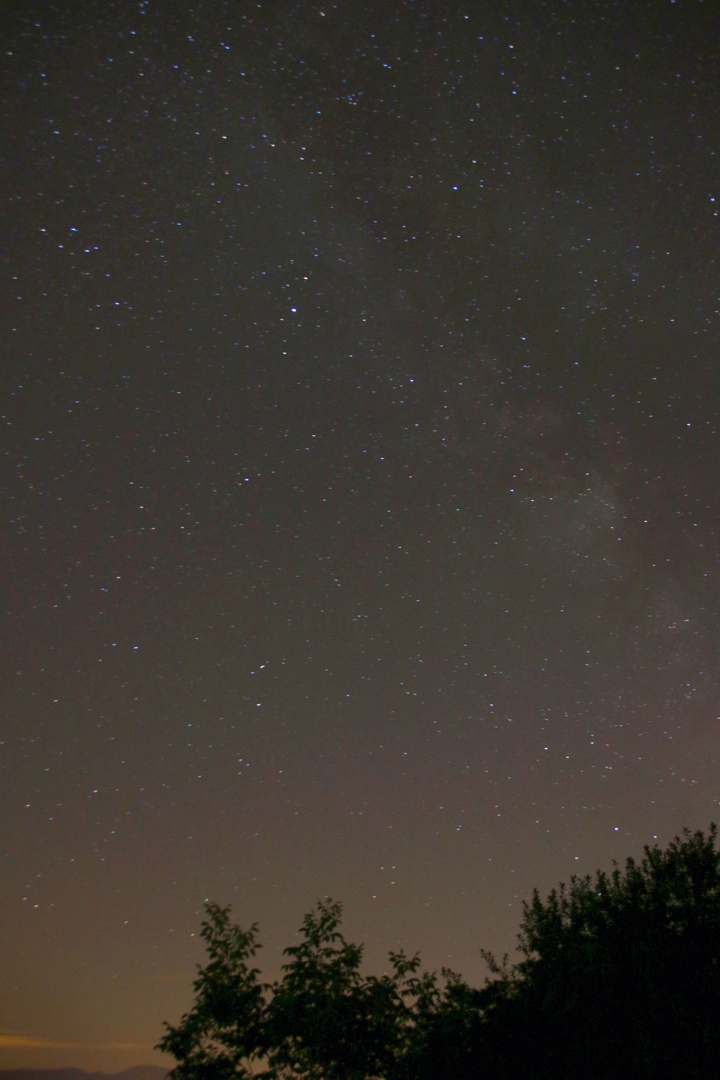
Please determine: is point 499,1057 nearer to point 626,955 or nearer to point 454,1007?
point 454,1007

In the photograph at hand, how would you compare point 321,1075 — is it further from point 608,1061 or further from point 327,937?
point 608,1061

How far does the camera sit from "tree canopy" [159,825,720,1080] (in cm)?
1070

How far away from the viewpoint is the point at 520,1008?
→ 12445 mm

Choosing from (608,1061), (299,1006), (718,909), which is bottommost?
(608,1061)

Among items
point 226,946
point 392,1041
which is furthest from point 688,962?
point 226,946

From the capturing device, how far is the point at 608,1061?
417 inches

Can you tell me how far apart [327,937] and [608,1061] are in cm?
477

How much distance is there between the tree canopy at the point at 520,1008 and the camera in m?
10.7

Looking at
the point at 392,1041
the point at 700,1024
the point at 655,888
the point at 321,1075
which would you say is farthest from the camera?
the point at 655,888

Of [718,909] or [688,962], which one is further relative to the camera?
[718,909]

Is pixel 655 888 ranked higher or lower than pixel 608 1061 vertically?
higher

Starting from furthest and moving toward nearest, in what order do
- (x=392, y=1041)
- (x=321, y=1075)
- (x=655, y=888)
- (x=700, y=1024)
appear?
(x=655, y=888) → (x=392, y=1041) → (x=321, y=1075) → (x=700, y=1024)

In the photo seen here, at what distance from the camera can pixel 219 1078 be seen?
11.9 m

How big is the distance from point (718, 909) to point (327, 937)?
663 cm
